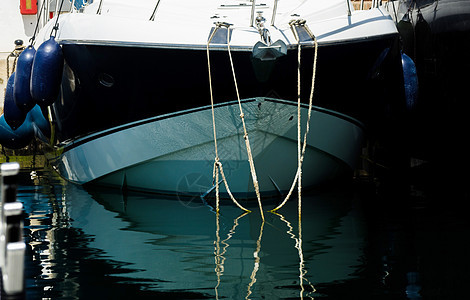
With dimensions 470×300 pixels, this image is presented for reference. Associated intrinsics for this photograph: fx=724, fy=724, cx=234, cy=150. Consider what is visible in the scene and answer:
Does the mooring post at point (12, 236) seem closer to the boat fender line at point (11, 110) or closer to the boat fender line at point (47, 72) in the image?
the boat fender line at point (47, 72)

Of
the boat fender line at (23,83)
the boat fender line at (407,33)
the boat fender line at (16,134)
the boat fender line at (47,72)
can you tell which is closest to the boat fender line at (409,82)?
the boat fender line at (407,33)

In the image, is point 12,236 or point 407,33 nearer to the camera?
point 12,236

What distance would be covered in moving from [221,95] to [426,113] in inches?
131

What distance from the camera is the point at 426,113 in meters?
8.80

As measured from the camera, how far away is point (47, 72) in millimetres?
6617

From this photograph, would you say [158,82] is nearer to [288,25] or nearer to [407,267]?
[288,25]

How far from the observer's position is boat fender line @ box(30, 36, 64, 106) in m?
6.57

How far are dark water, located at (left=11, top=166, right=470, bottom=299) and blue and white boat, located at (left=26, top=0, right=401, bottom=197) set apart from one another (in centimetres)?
40

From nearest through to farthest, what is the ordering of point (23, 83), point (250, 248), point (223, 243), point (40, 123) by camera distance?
point (250, 248)
point (223, 243)
point (23, 83)
point (40, 123)

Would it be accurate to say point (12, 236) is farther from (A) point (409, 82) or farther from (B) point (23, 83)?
(A) point (409, 82)

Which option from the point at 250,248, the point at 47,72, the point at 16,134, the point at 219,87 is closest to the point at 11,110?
the point at 16,134

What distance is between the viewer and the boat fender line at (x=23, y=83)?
7297 mm

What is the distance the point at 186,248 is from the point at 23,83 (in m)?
3.16

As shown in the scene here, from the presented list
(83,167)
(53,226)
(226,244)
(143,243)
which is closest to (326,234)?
(226,244)
